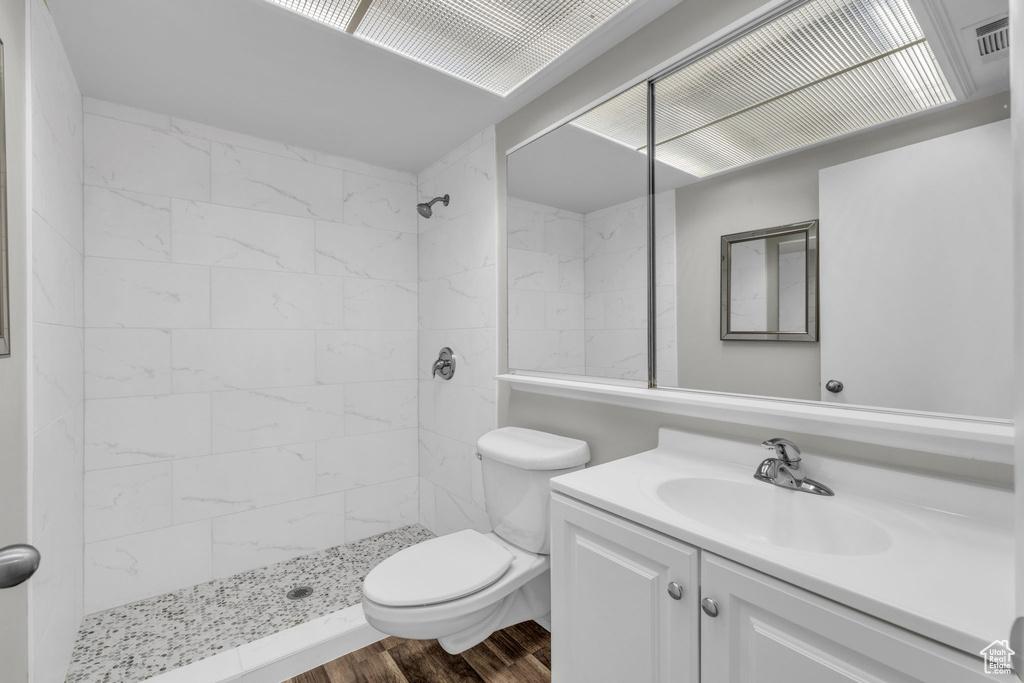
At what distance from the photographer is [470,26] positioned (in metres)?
1.49

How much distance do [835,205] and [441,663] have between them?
1.98m

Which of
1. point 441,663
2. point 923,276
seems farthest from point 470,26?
point 441,663

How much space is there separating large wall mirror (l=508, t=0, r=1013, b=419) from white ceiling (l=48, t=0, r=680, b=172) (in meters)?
0.42

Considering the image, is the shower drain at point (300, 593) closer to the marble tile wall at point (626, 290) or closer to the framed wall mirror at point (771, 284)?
the marble tile wall at point (626, 290)

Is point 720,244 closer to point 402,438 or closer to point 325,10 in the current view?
point 325,10

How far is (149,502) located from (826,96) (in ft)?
9.56

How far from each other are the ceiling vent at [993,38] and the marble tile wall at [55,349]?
2232 mm

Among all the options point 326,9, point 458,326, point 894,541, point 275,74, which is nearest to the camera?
point 894,541

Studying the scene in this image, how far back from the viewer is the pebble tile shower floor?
1604 millimetres

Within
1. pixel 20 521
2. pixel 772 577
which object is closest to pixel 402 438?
pixel 20 521

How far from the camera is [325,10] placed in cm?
140

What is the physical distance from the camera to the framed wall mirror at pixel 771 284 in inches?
45.1

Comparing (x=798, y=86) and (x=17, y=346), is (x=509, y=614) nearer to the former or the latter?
(x=17, y=346)

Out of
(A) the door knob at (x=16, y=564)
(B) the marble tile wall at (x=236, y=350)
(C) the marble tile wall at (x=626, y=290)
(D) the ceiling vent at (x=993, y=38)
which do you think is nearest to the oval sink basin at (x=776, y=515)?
(C) the marble tile wall at (x=626, y=290)
